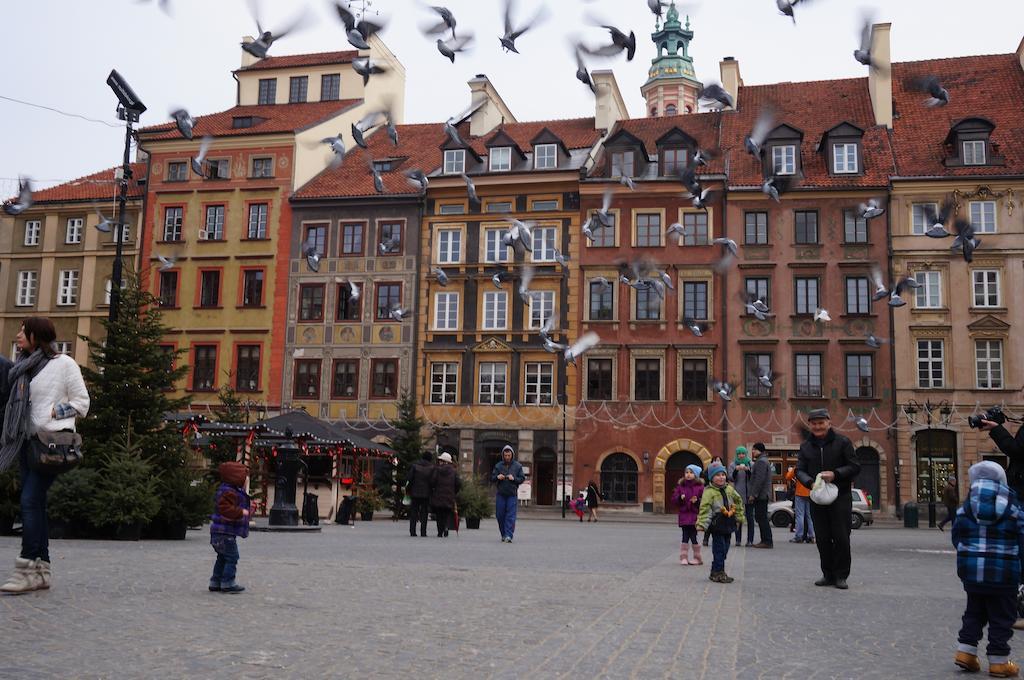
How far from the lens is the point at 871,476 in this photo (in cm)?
4019

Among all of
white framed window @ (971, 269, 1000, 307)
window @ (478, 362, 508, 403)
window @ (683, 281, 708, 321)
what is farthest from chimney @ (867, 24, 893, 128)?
window @ (478, 362, 508, 403)

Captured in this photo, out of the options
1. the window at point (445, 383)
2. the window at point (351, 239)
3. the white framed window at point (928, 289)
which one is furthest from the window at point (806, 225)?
the window at point (351, 239)

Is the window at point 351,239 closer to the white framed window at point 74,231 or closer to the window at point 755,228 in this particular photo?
the white framed window at point 74,231

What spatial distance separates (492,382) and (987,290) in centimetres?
1852

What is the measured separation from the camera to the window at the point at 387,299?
149 feet

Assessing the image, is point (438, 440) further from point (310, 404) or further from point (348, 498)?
point (348, 498)

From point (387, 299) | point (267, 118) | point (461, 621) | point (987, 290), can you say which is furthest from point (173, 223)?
point (461, 621)

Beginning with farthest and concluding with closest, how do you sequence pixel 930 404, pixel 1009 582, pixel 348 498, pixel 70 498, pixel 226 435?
1. pixel 930 404
2. pixel 226 435
3. pixel 348 498
4. pixel 70 498
5. pixel 1009 582

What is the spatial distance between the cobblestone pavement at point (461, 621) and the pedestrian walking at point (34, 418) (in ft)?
0.99

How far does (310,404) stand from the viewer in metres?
45.4

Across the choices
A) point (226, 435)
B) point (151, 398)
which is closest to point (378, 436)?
point (226, 435)

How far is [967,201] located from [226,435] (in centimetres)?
2774

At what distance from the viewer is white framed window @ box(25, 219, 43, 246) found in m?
50.1

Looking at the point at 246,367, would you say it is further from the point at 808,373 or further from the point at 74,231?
the point at 808,373
